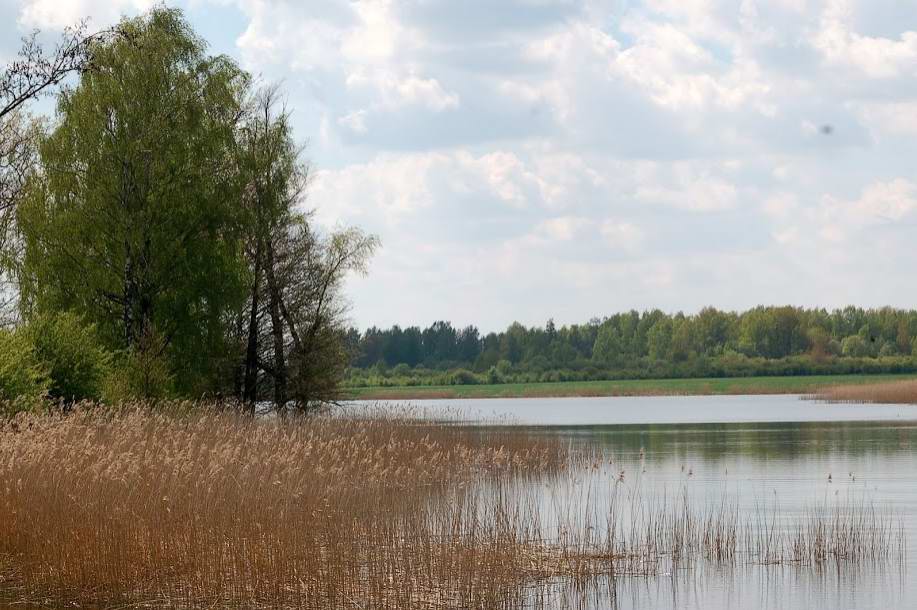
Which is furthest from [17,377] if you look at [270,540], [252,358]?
[252,358]

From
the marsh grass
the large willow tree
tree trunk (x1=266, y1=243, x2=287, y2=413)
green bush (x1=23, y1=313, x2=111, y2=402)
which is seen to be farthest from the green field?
the marsh grass

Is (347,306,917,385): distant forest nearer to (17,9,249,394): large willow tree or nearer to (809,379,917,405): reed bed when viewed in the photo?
(809,379,917,405): reed bed

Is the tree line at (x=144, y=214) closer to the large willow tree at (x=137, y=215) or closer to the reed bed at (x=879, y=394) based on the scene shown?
the large willow tree at (x=137, y=215)

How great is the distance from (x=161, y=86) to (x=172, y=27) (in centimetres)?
306

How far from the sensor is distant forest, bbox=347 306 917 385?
120 m

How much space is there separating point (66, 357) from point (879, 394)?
57194 millimetres

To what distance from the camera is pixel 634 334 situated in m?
164

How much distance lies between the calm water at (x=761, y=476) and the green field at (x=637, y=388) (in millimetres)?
32359

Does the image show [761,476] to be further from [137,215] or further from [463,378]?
[463,378]

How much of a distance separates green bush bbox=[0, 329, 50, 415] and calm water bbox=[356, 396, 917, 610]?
9.66m

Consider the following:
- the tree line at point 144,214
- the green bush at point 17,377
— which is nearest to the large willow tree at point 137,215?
the tree line at point 144,214

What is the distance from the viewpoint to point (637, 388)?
106 m

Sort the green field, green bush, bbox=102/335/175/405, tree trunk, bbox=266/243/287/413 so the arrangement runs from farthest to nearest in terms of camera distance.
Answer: the green field → tree trunk, bbox=266/243/287/413 → green bush, bbox=102/335/175/405

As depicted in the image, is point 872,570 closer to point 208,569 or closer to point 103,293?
point 208,569
